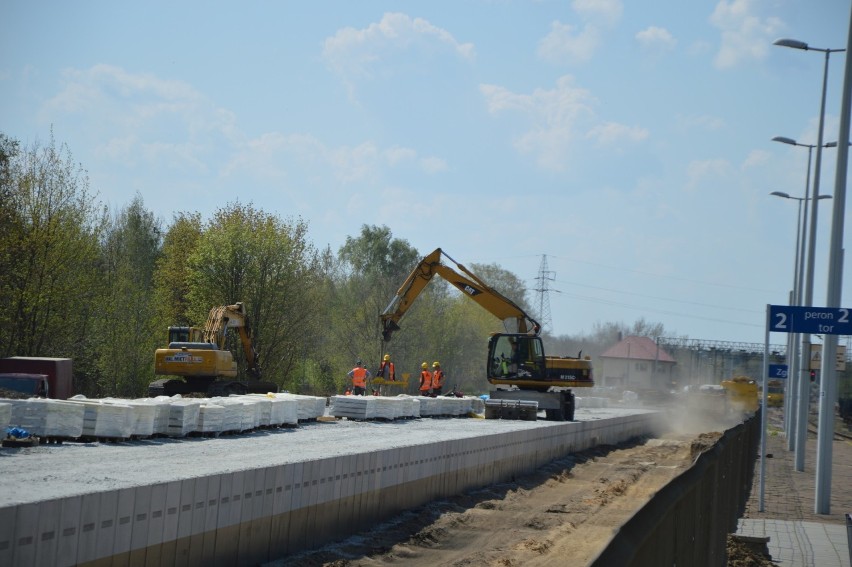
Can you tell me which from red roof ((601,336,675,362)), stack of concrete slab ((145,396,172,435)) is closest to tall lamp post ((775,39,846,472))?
stack of concrete slab ((145,396,172,435))

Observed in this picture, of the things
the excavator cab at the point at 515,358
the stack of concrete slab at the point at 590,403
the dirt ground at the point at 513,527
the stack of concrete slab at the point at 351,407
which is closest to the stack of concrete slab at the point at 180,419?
the dirt ground at the point at 513,527

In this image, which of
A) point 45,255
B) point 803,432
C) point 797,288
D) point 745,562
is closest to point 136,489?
point 745,562

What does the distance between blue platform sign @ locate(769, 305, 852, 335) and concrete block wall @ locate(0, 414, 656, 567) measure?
6.68m

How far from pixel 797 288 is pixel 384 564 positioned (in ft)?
127

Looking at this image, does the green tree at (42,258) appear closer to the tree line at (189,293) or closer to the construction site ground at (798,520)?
the tree line at (189,293)

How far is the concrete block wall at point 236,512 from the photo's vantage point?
9219mm

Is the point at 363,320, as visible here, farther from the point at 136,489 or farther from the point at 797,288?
the point at 136,489

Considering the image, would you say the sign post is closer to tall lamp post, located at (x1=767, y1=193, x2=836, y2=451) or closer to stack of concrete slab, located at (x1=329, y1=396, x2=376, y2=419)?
stack of concrete slab, located at (x1=329, y1=396, x2=376, y2=419)

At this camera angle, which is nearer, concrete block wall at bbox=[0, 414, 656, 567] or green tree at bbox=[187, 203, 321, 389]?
concrete block wall at bbox=[0, 414, 656, 567]

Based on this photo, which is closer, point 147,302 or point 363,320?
point 147,302

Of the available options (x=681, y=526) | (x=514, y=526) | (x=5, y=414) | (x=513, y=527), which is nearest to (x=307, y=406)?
(x=514, y=526)

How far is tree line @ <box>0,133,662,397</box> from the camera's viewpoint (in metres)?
46.7

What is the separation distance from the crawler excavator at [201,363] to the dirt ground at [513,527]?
1462 centimetres

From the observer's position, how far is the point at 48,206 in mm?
47000
